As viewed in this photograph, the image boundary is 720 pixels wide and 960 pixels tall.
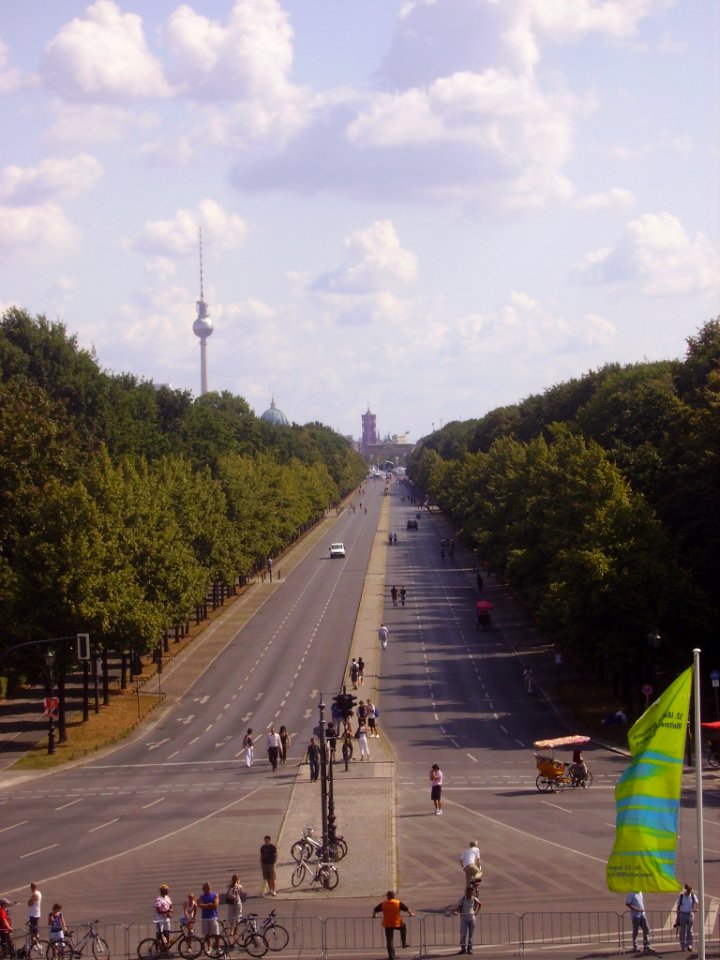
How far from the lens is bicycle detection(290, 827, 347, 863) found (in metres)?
30.5

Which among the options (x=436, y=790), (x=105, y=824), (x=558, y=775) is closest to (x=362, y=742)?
(x=558, y=775)

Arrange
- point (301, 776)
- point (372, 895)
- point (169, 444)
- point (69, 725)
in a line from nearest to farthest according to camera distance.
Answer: point (372, 895) < point (301, 776) < point (69, 725) < point (169, 444)

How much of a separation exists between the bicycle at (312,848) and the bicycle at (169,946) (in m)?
5.43

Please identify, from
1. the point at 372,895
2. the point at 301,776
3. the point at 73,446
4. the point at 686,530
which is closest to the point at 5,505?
the point at 73,446

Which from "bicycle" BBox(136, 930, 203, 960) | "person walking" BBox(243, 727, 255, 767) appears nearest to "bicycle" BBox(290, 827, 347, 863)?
"bicycle" BBox(136, 930, 203, 960)

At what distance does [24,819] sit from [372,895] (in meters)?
14.0

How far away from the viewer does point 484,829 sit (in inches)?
1340

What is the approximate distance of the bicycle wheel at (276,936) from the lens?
2482 cm

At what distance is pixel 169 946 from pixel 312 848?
653 cm

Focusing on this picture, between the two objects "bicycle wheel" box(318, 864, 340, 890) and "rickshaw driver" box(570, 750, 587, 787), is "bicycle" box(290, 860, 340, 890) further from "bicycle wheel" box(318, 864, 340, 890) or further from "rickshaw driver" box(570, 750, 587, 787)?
"rickshaw driver" box(570, 750, 587, 787)

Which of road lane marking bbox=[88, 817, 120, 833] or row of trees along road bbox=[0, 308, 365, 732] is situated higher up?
row of trees along road bbox=[0, 308, 365, 732]

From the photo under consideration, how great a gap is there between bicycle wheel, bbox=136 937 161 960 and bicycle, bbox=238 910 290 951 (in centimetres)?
172

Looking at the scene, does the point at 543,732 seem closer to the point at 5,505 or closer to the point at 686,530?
the point at 686,530

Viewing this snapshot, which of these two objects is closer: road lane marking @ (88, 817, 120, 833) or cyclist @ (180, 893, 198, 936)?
cyclist @ (180, 893, 198, 936)
